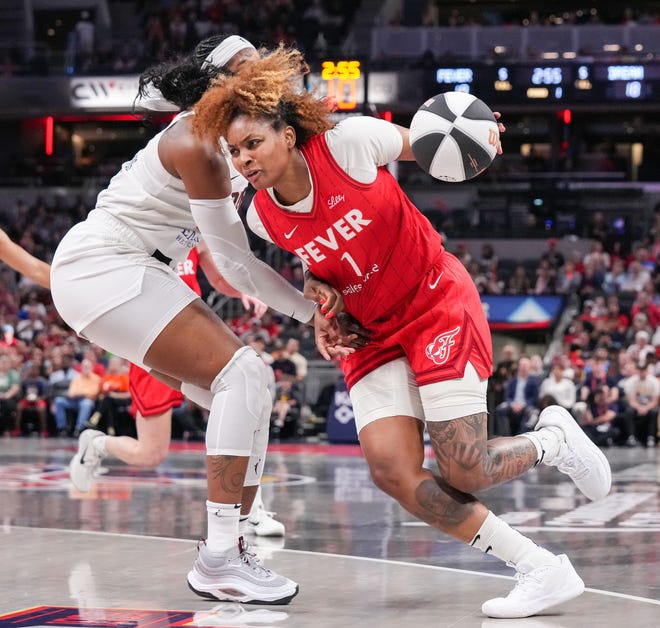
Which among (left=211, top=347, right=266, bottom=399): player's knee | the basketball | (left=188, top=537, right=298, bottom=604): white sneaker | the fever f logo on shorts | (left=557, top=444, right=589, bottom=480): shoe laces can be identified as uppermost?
the basketball

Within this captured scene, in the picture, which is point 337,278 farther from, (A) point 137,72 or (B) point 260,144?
(A) point 137,72

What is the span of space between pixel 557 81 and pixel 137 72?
340 inches

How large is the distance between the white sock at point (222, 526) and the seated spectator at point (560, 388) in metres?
9.02

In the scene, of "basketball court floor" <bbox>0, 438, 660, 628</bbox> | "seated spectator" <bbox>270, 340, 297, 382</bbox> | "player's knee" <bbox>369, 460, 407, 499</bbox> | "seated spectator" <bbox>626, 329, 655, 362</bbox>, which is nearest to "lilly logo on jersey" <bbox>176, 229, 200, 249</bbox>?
"player's knee" <bbox>369, 460, 407, 499</bbox>

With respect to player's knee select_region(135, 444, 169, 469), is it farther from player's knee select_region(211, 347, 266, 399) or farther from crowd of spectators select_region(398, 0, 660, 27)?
crowd of spectators select_region(398, 0, 660, 27)

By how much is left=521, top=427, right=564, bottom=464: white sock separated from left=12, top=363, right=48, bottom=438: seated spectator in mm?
11056

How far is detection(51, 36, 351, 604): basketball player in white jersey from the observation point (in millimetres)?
4043

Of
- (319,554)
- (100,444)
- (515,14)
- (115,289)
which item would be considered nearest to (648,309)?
(100,444)

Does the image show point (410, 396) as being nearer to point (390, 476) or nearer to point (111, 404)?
point (390, 476)

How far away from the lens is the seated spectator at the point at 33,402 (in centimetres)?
1459

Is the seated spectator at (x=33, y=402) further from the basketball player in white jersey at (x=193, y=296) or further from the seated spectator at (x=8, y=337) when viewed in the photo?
the basketball player in white jersey at (x=193, y=296)

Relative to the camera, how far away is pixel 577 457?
448cm

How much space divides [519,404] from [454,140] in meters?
9.34

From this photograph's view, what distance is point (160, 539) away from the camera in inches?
225
